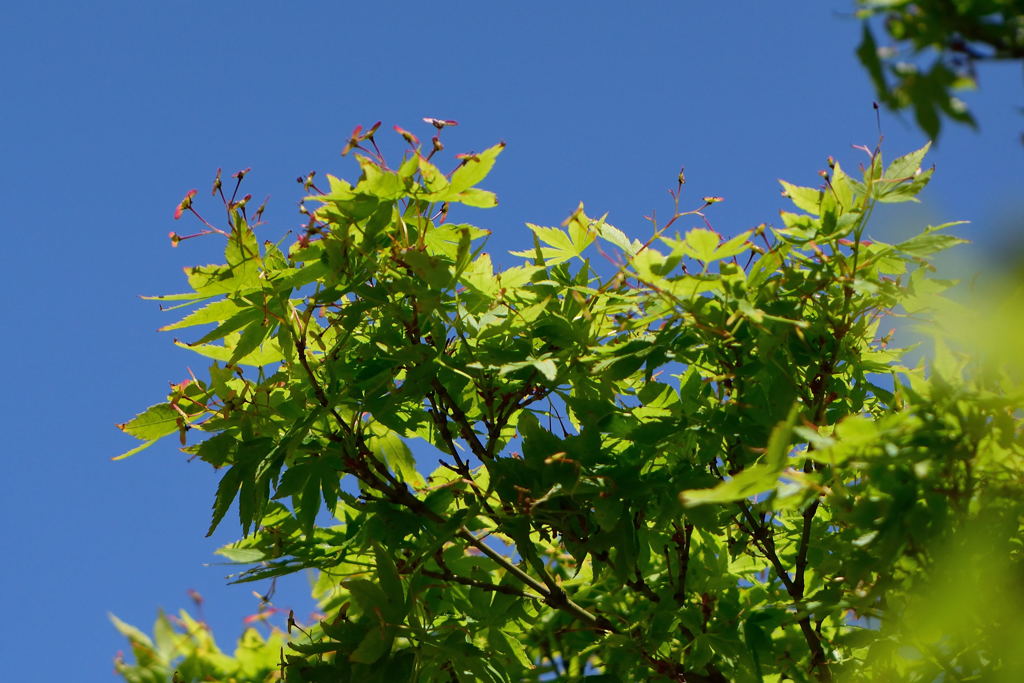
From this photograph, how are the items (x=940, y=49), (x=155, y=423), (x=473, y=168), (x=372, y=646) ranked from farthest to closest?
(x=155, y=423) < (x=473, y=168) < (x=372, y=646) < (x=940, y=49)

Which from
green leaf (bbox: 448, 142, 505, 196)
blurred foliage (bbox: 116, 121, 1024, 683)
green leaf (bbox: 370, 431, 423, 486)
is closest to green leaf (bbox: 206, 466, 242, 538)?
blurred foliage (bbox: 116, 121, 1024, 683)

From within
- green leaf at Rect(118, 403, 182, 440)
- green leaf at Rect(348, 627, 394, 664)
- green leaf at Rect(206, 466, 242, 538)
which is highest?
green leaf at Rect(118, 403, 182, 440)

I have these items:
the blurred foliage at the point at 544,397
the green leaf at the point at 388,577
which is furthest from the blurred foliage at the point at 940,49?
the green leaf at the point at 388,577

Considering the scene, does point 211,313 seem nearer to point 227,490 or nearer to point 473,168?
point 227,490

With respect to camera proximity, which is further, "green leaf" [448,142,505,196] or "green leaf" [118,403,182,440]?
"green leaf" [118,403,182,440]

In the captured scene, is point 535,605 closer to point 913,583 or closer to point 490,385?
point 490,385

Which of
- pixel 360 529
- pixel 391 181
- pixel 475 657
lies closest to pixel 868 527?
pixel 475 657

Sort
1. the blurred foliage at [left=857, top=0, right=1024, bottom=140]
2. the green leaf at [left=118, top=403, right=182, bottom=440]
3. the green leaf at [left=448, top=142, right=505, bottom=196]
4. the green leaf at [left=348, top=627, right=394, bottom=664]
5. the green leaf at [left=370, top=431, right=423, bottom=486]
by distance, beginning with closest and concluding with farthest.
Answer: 1. the blurred foliage at [left=857, top=0, right=1024, bottom=140]
2. the green leaf at [left=348, top=627, right=394, bottom=664]
3. the green leaf at [left=448, top=142, right=505, bottom=196]
4. the green leaf at [left=118, top=403, right=182, bottom=440]
5. the green leaf at [left=370, top=431, right=423, bottom=486]

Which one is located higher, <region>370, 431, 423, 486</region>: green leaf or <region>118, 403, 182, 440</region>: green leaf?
<region>118, 403, 182, 440</region>: green leaf

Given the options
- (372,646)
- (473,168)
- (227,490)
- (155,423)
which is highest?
(473,168)

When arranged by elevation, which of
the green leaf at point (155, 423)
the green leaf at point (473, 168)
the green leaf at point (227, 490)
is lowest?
the green leaf at point (227, 490)

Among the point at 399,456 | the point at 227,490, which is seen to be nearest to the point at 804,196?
the point at 399,456

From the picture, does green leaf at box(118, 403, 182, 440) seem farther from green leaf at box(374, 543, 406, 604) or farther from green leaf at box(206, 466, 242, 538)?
green leaf at box(374, 543, 406, 604)

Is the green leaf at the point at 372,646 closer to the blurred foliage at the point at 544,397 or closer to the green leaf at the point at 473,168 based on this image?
the blurred foliage at the point at 544,397
